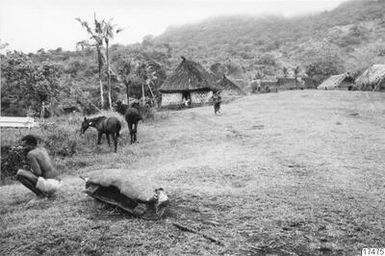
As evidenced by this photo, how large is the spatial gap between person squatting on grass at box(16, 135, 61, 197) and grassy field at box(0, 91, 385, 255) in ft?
1.20

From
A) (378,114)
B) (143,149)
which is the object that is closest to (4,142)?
(143,149)

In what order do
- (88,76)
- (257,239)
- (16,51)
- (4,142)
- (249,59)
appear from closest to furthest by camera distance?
1. (257,239)
2. (4,142)
3. (16,51)
4. (88,76)
5. (249,59)

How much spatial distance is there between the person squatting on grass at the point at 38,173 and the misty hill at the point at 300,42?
284 ft

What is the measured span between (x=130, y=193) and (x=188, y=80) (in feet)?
122

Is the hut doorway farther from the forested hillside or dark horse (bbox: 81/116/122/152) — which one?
dark horse (bbox: 81/116/122/152)

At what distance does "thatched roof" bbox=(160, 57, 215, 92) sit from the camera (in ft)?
145

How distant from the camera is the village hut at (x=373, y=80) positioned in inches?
1858

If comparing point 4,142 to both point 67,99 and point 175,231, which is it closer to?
point 175,231

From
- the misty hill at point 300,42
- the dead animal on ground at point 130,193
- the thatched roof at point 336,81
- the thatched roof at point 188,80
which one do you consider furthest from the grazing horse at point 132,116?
the misty hill at point 300,42

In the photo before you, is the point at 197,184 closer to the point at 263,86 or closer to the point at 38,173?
the point at 38,173

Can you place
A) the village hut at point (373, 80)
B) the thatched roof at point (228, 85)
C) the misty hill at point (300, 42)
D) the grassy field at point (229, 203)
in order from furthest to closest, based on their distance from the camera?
the misty hill at point (300, 42) → the thatched roof at point (228, 85) → the village hut at point (373, 80) → the grassy field at point (229, 203)

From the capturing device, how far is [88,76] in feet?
220

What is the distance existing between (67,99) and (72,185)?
3279 centimetres

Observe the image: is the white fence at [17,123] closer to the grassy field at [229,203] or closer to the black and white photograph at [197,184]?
the black and white photograph at [197,184]
